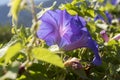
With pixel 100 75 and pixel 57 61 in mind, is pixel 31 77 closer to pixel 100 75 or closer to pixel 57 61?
pixel 57 61

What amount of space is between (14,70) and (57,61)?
6cm

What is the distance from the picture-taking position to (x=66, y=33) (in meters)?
0.75

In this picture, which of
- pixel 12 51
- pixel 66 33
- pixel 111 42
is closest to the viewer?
pixel 12 51

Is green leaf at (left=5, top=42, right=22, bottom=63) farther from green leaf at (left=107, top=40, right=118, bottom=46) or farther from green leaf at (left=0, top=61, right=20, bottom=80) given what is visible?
green leaf at (left=107, top=40, right=118, bottom=46)

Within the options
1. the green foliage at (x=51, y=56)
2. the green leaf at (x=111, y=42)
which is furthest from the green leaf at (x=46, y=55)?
the green leaf at (x=111, y=42)

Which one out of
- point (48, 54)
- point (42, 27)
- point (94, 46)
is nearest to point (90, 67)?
point (94, 46)

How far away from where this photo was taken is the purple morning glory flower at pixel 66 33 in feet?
2.42

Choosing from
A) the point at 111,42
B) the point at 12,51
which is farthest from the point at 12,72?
the point at 111,42

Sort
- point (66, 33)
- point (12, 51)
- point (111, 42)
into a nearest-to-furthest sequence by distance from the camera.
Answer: point (12, 51) → point (66, 33) → point (111, 42)

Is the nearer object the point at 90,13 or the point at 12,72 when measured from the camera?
the point at 12,72

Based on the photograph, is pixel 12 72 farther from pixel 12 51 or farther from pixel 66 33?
pixel 66 33

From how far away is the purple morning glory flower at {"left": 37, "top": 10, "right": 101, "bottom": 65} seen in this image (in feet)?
2.42

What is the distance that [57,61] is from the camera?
502mm

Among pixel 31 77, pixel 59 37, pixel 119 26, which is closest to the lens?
pixel 119 26
